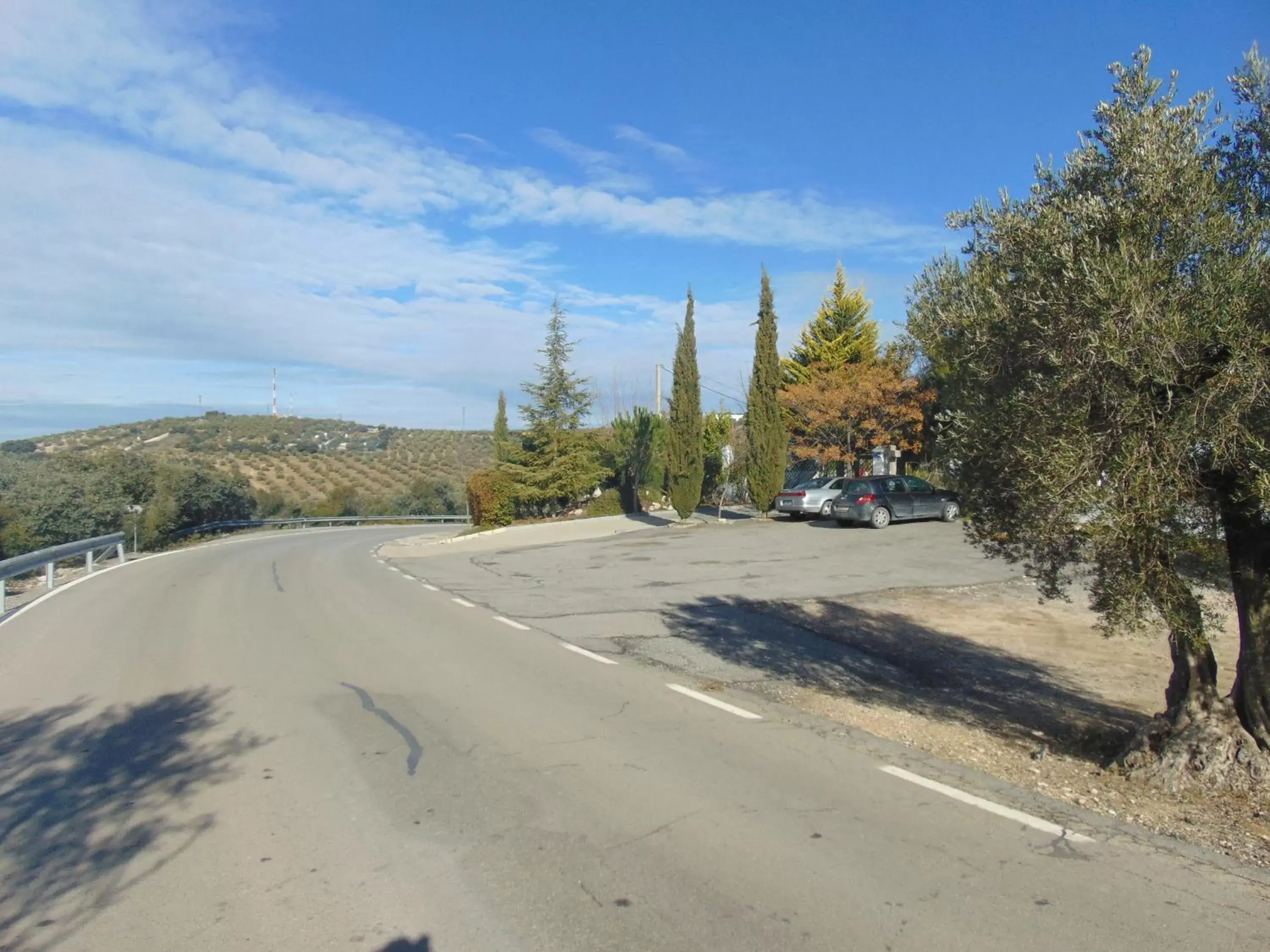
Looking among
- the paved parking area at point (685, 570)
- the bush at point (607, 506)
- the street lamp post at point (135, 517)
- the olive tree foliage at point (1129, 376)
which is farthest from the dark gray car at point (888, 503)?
the street lamp post at point (135, 517)

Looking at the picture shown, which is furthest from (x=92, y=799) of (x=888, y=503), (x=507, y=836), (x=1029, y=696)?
(x=888, y=503)

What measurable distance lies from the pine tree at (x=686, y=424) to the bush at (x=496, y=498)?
706 cm

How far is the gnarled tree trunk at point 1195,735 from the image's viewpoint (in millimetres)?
5504

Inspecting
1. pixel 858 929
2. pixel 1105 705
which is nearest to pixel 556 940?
pixel 858 929

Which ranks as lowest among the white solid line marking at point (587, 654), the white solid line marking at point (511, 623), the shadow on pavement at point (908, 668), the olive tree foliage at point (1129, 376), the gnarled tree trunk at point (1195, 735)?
the white solid line marking at point (511, 623)

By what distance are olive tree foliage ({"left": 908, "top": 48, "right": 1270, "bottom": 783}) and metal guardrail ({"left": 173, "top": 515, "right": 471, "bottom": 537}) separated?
36.5 metres

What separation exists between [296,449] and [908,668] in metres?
87.4

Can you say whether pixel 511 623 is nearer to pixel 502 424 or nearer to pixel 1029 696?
pixel 1029 696

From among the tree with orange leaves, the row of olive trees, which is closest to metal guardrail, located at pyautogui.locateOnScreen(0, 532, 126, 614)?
the row of olive trees

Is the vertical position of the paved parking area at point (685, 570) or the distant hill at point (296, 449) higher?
the distant hill at point (296, 449)

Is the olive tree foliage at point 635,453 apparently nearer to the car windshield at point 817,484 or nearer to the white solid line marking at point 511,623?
the car windshield at point 817,484

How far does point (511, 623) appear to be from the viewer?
1271 cm

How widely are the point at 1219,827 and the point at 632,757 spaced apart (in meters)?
3.64

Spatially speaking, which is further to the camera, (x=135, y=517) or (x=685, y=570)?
(x=135, y=517)
